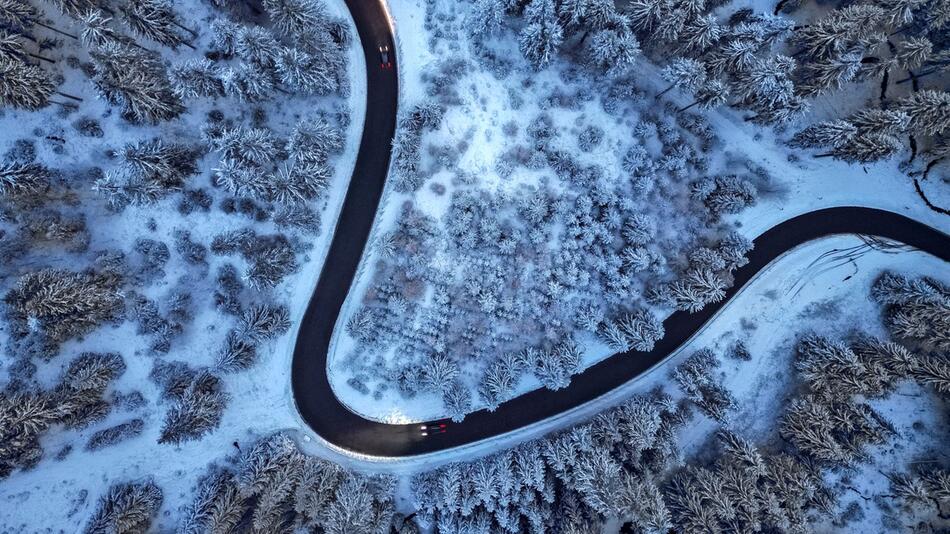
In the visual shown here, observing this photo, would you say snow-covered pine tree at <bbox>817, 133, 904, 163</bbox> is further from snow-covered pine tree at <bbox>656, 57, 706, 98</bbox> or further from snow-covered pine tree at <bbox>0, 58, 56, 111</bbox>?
snow-covered pine tree at <bbox>0, 58, 56, 111</bbox>

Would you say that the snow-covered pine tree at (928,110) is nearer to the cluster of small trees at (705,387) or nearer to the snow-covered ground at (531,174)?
the snow-covered ground at (531,174)

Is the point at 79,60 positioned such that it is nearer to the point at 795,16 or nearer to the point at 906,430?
the point at 795,16

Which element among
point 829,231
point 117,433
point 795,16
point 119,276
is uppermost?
point 795,16

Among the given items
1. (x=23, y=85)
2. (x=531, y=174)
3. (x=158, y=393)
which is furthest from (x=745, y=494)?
(x=23, y=85)

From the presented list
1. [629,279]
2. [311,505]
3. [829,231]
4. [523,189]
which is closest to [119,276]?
[311,505]

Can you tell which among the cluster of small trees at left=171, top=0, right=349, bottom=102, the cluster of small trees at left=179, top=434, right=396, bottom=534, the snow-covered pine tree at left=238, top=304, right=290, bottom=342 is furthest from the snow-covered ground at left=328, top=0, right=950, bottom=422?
the cluster of small trees at left=171, top=0, right=349, bottom=102
